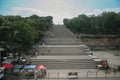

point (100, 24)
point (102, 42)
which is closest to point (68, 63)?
point (102, 42)

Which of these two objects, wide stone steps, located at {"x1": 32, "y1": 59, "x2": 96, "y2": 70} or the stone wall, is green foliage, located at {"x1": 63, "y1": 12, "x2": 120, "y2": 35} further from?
wide stone steps, located at {"x1": 32, "y1": 59, "x2": 96, "y2": 70}

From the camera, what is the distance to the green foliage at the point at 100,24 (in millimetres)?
38831

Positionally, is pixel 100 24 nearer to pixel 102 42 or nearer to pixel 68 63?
pixel 102 42

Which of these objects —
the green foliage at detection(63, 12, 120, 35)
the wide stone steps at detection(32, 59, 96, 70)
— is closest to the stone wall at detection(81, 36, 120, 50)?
the green foliage at detection(63, 12, 120, 35)

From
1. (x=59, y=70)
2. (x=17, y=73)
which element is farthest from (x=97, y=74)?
(x=17, y=73)

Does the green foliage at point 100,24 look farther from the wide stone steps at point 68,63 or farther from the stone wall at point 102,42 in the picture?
the wide stone steps at point 68,63

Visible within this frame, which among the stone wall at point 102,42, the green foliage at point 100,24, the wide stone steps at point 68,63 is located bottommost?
the wide stone steps at point 68,63

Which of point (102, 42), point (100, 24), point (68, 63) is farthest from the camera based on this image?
point (100, 24)

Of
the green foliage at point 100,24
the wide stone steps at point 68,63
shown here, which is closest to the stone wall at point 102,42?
the green foliage at point 100,24

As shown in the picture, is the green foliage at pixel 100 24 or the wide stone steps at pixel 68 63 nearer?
the wide stone steps at pixel 68 63

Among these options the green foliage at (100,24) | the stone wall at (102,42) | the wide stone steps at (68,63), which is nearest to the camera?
the wide stone steps at (68,63)

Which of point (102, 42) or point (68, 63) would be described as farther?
point (102, 42)

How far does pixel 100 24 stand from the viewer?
1623 inches

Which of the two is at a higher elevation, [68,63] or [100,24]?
[100,24]
